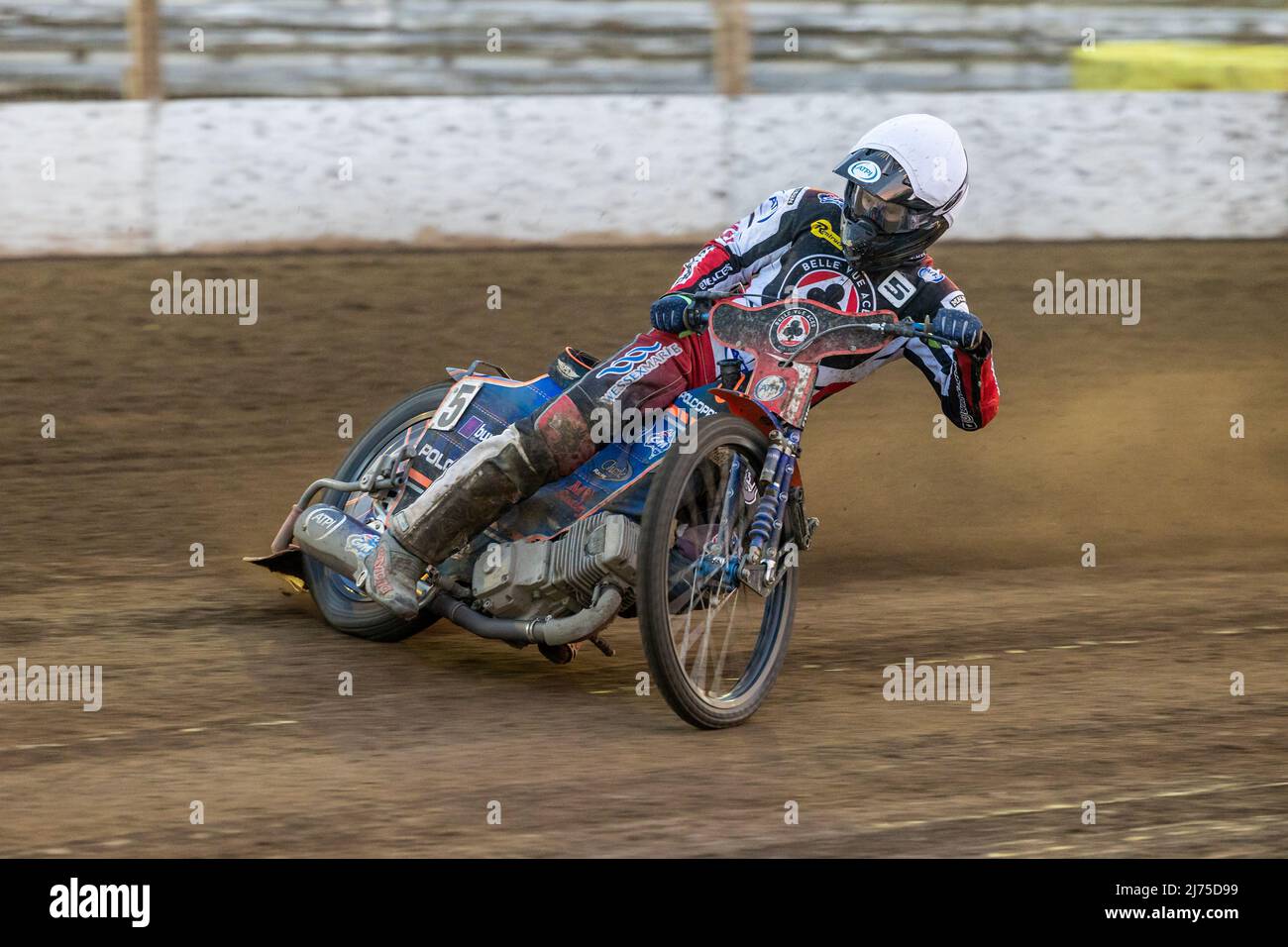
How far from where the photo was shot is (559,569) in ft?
18.9

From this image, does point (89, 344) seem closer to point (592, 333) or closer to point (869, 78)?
point (592, 333)

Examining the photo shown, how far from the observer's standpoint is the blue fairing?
19.4 feet

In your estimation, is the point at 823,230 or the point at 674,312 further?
the point at 823,230

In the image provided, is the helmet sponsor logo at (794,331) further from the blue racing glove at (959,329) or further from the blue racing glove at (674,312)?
the blue racing glove at (959,329)

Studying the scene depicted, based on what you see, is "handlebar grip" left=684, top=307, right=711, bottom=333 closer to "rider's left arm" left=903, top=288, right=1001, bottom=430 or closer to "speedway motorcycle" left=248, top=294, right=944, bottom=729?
"speedway motorcycle" left=248, top=294, right=944, bottom=729

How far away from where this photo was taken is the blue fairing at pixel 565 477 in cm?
590

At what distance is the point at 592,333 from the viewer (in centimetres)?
1108

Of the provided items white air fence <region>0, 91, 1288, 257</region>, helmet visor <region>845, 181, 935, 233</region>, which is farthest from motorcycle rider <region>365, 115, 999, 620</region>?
white air fence <region>0, 91, 1288, 257</region>

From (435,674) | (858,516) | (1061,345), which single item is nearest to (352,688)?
(435,674)

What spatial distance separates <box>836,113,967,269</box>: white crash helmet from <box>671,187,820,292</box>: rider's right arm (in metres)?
0.23

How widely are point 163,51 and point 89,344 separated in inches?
132

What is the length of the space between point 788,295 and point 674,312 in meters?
0.42
